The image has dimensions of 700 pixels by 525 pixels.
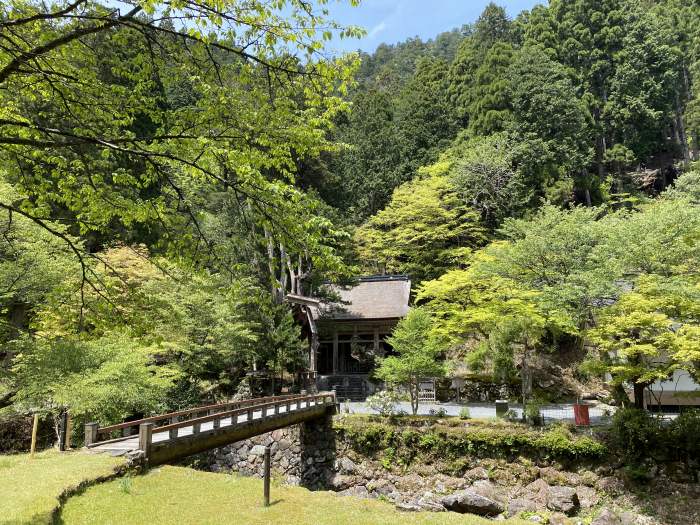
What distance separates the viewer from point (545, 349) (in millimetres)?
23469

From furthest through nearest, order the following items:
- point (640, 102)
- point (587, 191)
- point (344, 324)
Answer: point (640, 102)
point (587, 191)
point (344, 324)

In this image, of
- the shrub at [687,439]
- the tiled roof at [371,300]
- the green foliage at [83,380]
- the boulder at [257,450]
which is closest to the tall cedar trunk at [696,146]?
the tiled roof at [371,300]

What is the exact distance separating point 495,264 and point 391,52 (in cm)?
8453

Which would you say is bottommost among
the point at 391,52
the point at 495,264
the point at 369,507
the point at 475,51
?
the point at 369,507

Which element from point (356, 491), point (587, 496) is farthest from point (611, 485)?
point (356, 491)

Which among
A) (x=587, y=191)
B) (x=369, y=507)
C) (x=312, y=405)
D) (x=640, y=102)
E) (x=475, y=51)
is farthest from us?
(x=475, y=51)

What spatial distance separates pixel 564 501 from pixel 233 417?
9.44m

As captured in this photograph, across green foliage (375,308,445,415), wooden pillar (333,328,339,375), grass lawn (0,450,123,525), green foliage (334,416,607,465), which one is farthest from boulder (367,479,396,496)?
wooden pillar (333,328,339,375)

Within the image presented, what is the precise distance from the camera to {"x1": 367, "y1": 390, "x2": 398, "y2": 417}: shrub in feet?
54.1

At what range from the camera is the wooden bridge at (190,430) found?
9680 mm

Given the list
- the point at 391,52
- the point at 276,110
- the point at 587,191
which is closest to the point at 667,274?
the point at 276,110

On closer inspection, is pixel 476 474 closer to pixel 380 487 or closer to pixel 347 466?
pixel 380 487

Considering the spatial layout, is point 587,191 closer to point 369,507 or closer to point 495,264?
point 495,264

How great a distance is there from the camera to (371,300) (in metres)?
26.1
